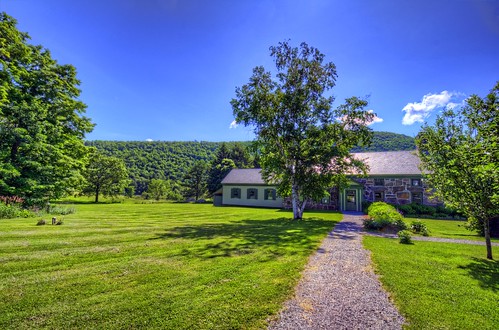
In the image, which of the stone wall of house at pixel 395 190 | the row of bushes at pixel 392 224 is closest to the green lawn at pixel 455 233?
the row of bushes at pixel 392 224

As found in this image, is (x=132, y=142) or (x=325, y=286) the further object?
(x=132, y=142)

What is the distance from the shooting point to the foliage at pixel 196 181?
50.9 m

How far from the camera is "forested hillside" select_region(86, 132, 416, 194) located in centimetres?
6216

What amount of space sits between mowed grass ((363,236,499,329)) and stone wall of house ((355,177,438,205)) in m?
17.6

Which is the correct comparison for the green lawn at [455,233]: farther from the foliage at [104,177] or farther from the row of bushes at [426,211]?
the foliage at [104,177]

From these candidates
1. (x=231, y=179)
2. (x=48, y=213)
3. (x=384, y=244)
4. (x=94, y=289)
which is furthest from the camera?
(x=231, y=179)

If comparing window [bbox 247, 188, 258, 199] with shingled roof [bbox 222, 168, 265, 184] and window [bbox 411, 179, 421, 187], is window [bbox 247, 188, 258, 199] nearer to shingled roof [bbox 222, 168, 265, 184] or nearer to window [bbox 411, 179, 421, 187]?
shingled roof [bbox 222, 168, 265, 184]

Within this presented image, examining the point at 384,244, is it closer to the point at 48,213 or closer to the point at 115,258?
the point at 115,258

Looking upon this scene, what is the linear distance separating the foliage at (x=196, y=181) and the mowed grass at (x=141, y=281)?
140 feet

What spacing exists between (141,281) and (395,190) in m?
26.4

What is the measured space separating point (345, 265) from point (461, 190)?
427 centimetres

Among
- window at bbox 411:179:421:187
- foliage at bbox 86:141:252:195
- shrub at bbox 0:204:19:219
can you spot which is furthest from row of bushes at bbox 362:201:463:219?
foliage at bbox 86:141:252:195

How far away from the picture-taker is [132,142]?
82688mm

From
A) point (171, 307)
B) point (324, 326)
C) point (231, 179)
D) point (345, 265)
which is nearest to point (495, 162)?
point (345, 265)
